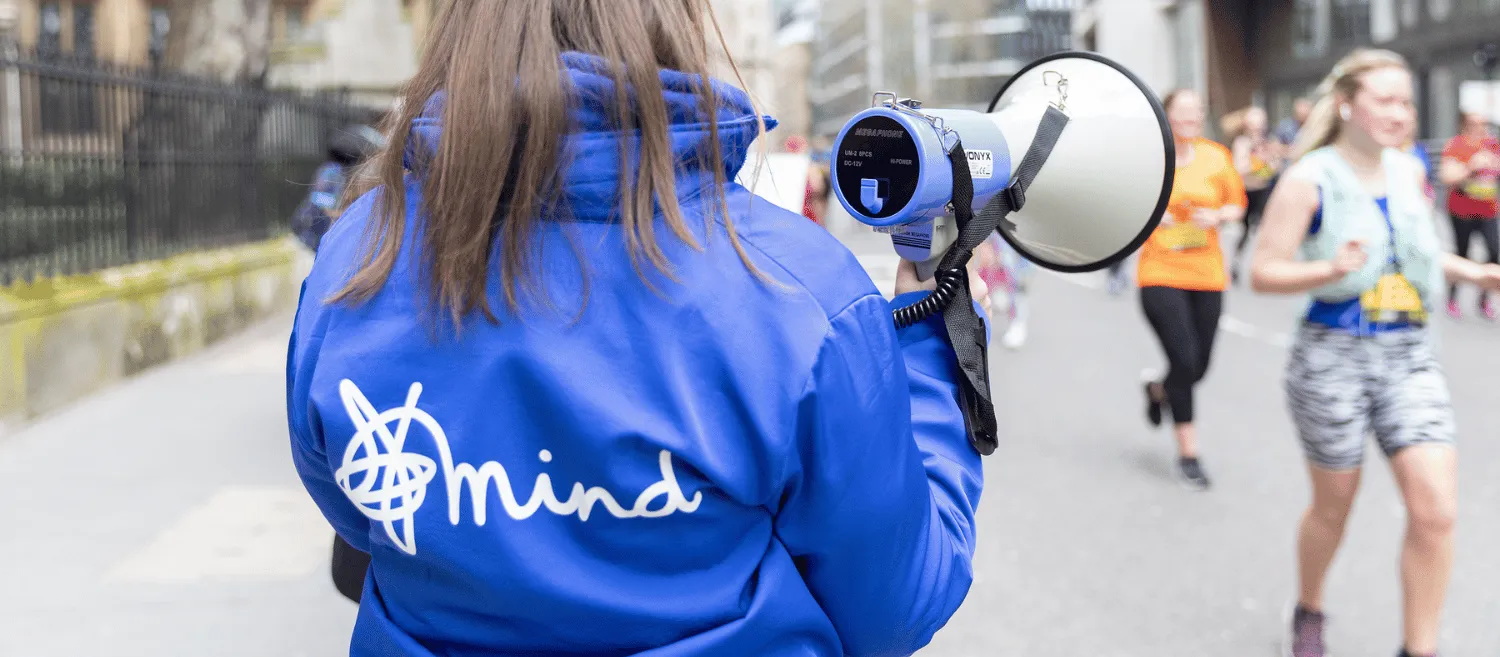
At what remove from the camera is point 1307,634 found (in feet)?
13.0

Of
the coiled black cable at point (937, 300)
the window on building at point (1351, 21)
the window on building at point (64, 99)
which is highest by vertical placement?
the window on building at point (1351, 21)

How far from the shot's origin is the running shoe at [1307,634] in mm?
3938

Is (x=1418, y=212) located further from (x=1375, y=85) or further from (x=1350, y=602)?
(x=1350, y=602)

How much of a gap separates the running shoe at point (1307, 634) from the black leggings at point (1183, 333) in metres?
2.32

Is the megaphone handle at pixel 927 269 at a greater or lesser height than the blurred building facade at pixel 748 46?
lesser

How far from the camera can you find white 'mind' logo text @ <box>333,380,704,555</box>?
4.23ft

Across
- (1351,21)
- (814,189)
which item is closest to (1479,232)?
(814,189)

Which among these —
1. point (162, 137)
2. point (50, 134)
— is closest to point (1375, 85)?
point (50, 134)

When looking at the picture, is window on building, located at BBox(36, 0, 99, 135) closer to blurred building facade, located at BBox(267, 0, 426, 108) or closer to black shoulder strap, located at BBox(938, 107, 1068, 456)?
black shoulder strap, located at BBox(938, 107, 1068, 456)

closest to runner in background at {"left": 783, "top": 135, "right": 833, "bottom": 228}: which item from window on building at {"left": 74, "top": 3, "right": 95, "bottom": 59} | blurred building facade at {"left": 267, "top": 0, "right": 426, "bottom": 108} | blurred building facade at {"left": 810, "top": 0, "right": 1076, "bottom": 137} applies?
blurred building facade at {"left": 267, "top": 0, "right": 426, "bottom": 108}

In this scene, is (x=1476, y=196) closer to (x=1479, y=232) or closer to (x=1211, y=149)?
(x=1479, y=232)

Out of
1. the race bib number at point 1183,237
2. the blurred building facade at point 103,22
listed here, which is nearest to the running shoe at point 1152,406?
the race bib number at point 1183,237

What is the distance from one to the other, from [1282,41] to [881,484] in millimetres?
37588

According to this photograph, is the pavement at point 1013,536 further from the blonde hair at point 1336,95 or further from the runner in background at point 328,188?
the runner in background at point 328,188
